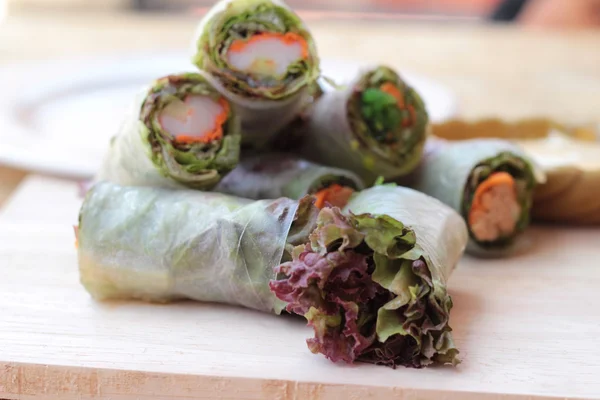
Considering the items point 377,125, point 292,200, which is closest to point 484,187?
point 377,125

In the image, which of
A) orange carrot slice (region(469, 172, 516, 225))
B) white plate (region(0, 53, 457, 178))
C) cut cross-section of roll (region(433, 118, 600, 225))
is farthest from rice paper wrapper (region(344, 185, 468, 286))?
white plate (region(0, 53, 457, 178))

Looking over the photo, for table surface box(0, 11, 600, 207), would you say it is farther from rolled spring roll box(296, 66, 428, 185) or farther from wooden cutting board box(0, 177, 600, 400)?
wooden cutting board box(0, 177, 600, 400)

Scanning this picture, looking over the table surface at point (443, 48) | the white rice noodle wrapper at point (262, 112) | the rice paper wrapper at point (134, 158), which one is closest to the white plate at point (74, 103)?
the table surface at point (443, 48)

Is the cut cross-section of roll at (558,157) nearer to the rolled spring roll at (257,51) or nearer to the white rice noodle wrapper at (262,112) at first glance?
the white rice noodle wrapper at (262,112)

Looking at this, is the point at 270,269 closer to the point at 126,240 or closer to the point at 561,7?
the point at 126,240

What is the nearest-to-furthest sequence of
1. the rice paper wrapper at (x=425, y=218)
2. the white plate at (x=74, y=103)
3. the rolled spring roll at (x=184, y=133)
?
the rice paper wrapper at (x=425, y=218) → the rolled spring roll at (x=184, y=133) → the white plate at (x=74, y=103)

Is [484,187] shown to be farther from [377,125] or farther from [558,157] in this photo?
[558,157]

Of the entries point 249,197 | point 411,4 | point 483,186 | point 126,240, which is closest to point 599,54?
point 411,4
